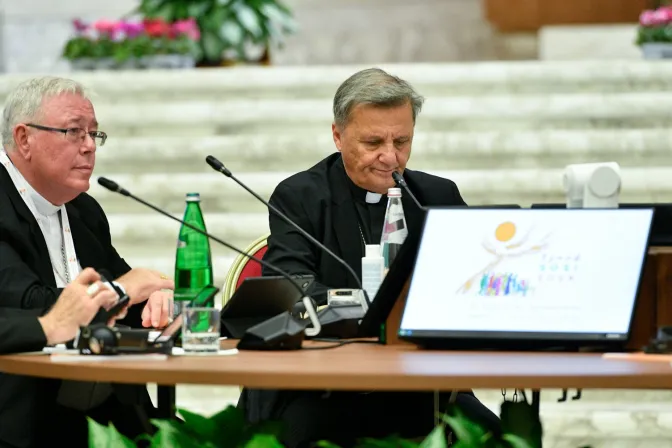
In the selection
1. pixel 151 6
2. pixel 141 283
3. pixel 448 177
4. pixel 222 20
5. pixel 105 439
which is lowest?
pixel 105 439

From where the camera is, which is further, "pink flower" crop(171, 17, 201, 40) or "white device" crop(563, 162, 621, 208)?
"pink flower" crop(171, 17, 201, 40)

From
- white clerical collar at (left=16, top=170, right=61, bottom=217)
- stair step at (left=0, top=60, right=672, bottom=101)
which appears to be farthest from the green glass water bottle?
stair step at (left=0, top=60, right=672, bottom=101)

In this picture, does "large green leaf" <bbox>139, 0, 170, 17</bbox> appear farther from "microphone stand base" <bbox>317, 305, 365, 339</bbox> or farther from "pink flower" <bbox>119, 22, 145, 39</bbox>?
"microphone stand base" <bbox>317, 305, 365, 339</bbox>

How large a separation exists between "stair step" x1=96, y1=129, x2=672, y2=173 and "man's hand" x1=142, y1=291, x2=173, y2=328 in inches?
130

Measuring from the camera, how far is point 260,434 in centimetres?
205

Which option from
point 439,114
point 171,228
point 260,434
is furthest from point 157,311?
point 439,114

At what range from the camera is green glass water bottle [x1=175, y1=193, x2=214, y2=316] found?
2578mm

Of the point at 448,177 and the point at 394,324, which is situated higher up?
the point at 448,177

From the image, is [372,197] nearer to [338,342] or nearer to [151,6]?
[338,342]

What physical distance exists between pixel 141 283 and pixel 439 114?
383cm

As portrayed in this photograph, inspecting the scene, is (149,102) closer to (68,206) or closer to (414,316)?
(68,206)

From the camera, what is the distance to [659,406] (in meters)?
4.52

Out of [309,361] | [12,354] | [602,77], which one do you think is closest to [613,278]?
[309,361]

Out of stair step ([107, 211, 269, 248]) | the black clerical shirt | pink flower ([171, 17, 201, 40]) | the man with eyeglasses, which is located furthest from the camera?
pink flower ([171, 17, 201, 40])
